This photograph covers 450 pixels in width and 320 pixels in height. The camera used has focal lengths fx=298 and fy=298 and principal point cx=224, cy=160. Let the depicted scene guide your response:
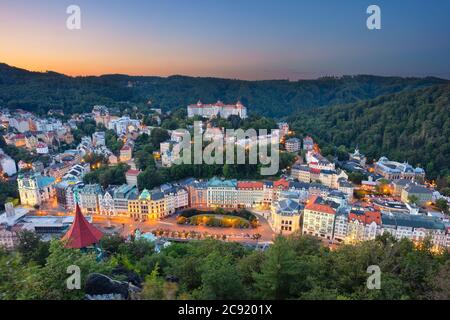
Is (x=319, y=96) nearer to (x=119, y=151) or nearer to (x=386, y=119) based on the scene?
(x=386, y=119)

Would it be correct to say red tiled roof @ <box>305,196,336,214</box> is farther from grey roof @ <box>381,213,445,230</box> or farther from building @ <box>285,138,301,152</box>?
building @ <box>285,138,301,152</box>

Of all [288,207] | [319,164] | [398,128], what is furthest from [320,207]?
[398,128]

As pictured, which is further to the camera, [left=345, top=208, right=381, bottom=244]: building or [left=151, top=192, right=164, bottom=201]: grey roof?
[left=151, top=192, right=164, bottom=201]: grey roof

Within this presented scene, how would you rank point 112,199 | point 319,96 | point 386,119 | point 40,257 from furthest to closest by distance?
point 319,96
point 386,119
point 112,199
point 40,257

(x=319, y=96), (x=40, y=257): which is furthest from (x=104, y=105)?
(x=319, y=96)

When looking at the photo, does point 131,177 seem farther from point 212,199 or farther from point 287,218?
point 287,218

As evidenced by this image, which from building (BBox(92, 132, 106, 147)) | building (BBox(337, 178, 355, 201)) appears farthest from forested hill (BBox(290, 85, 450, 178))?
building (BBox(92, 132, 106, 147))
